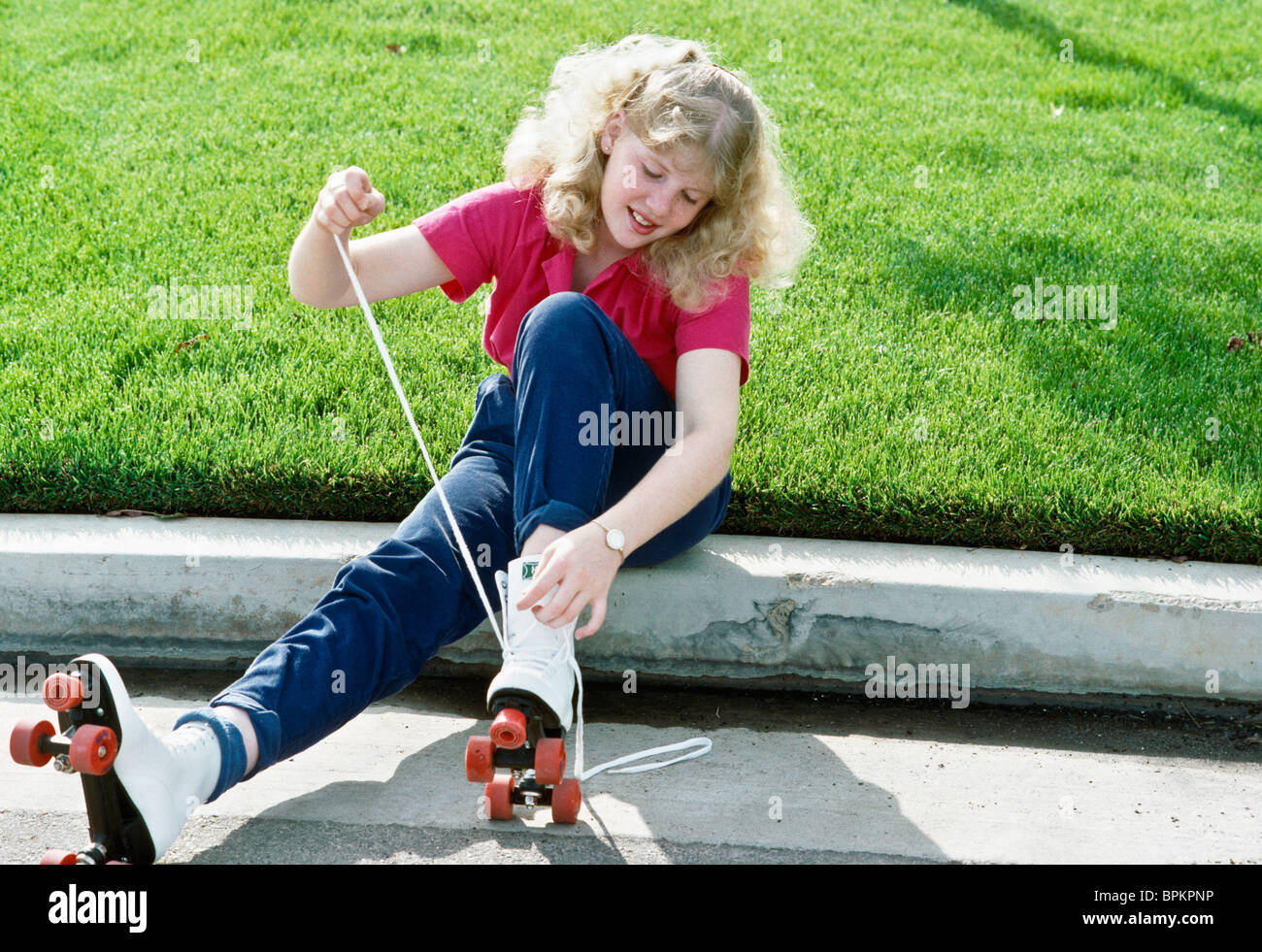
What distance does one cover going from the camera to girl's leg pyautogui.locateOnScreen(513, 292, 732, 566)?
2.29m

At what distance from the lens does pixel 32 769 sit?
2436 mm

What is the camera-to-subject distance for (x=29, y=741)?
1.96 meters

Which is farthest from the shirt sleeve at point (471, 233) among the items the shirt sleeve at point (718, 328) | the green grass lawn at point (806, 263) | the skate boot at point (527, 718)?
the skate boot at point (527, 718)

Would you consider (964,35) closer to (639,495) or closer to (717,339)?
(717,339)

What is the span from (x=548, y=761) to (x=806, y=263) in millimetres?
2734

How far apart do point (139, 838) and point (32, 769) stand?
0.60m

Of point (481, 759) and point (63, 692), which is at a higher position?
point (63, 692)

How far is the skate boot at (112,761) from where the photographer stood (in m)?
1.91

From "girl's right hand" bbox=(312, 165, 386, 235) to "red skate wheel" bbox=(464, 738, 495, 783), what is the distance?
3.52ft

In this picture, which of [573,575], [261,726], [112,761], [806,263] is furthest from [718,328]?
[806,263]

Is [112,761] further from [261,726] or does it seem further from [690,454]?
[690,454]

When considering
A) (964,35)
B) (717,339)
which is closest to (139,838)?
(717,339)

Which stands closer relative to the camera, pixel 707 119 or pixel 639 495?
pixel 639 495

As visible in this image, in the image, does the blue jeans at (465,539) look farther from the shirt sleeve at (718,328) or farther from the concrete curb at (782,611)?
the concrete curb at (782,611)
